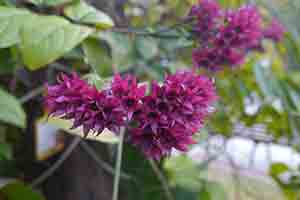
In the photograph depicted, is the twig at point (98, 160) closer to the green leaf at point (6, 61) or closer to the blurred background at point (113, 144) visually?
the blurred background at point (113, 144)

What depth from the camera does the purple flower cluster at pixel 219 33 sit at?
16.9 inches

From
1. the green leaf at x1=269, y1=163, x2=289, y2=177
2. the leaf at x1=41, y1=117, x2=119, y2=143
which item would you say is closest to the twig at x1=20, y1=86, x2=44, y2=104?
the leaf at x1=41, y1=117, x2=119, y2=143

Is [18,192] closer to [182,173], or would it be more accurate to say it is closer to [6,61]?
[6,61]

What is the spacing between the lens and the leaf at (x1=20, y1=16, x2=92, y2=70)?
35cm

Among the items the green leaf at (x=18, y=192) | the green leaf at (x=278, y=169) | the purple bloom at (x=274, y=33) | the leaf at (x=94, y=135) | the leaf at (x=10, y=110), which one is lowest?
the green leaf at (x=278, y=169)

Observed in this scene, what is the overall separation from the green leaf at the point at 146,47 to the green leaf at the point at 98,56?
96 mm

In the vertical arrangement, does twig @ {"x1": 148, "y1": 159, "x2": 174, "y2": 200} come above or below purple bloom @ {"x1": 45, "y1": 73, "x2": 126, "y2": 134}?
below

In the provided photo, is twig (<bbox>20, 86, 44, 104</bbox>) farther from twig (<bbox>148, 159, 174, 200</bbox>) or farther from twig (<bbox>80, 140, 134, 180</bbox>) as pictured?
twig (<bbox>148, 159, 174, 200</bbox>)

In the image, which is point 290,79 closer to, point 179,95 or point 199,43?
point 199,43

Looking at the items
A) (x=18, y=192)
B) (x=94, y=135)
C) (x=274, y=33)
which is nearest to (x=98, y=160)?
(x=18, y=192)

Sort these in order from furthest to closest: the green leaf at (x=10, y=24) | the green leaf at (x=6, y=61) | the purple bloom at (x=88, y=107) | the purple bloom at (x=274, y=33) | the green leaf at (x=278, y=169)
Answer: the green leaf at (x=278, y=169), the purple bloom at (x=274, y=33), the green leaf at (x=6, y=61), the green leaf at (x=10, y=24), the purple bloom at (x=88, y=107)

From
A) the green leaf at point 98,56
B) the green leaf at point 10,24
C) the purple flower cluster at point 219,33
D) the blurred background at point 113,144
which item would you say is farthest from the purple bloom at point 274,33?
the green leaf at point 10,24

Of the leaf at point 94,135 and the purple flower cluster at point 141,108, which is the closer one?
the purple flower cluster at point 141,108

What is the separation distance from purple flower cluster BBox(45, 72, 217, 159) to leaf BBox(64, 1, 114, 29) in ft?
0.48
